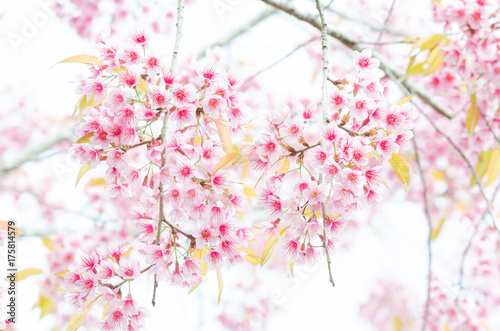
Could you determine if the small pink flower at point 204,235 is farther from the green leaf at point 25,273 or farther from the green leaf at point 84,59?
the green leaf at point 25,273

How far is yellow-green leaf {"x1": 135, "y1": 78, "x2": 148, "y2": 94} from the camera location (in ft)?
3.85

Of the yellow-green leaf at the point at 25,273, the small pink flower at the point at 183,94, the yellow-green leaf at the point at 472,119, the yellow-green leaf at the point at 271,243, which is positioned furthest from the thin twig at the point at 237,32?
the yellow-green leaf at the point at 271,243

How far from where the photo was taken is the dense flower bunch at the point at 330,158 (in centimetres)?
104

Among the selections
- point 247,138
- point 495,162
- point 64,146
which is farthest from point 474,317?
point 64,146

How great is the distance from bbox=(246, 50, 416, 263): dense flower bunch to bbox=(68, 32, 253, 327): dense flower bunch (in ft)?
0.36

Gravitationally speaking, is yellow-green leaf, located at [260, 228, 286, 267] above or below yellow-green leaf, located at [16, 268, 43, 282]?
below

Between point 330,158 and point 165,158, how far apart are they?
0.41 meters

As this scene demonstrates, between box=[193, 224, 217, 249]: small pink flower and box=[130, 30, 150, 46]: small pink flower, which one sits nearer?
box=[193, 224, 217, 249]: small pink flower

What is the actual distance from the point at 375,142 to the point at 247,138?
56cm

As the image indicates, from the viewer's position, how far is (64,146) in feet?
16.6

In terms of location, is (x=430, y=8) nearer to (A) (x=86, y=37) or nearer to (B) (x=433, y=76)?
(B) (x=433, y=76)

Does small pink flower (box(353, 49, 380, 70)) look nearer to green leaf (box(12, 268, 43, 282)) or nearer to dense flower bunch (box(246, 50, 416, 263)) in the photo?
dense flower bunch (box(246, 50, 416, 263))

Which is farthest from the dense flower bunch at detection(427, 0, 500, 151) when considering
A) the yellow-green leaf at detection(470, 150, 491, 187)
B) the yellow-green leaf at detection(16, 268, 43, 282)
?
the yellow-green leaf at detection(16, 268, 43, 282)

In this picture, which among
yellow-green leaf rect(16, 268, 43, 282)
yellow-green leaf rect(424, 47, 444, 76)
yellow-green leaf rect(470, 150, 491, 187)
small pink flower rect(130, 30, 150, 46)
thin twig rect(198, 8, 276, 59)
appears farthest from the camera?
thin twig rect(198, 8, 276, 59)
